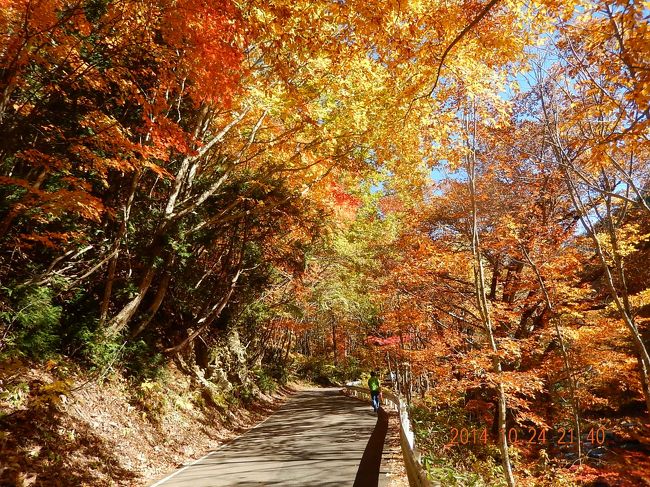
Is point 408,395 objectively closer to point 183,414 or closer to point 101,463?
point 183,414

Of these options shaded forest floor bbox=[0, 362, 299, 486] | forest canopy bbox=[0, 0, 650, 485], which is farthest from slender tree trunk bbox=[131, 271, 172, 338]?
shaded forest floor bbox=[0, 362, 299, 486]

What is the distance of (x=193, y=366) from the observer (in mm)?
17047

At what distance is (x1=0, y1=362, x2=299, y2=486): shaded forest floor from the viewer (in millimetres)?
6621

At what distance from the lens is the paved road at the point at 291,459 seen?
7.53 metres

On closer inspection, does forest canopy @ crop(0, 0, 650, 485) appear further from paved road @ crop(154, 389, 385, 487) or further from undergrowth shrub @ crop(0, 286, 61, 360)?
paved road @ crop(154, 389, 385, 487)

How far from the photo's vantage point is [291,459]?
9203 millimetres

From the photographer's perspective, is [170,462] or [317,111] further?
[317,111]

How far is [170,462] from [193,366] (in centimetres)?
757

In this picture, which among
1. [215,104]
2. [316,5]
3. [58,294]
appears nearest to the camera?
[316,5]

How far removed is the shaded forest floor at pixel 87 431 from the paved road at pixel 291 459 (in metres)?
0.95

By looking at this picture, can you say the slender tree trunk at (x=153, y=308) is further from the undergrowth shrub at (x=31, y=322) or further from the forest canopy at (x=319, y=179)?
the undergrowth shrub at (x=31, y=322)

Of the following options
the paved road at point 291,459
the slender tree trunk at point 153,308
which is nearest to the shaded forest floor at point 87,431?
the paved road at point 291,459

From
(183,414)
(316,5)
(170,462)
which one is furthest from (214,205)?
(316,5)

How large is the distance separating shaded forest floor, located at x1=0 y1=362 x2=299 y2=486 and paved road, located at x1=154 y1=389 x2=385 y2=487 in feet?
3.12
